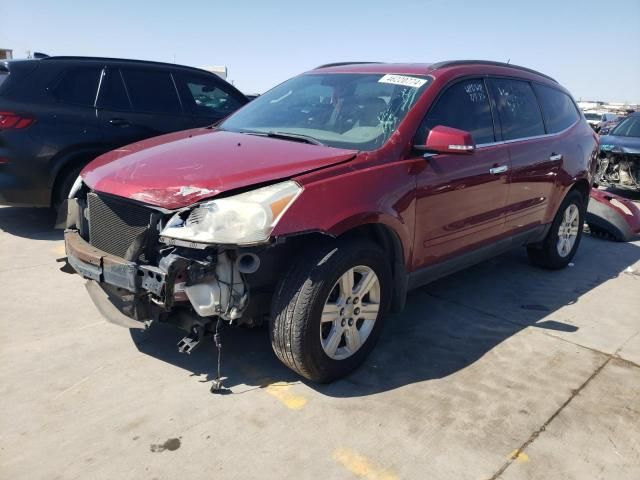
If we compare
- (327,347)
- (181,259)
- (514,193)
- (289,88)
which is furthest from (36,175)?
(514,193)

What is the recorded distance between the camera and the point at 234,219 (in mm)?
Result: 2537

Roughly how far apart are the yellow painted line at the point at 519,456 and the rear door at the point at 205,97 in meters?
5.08

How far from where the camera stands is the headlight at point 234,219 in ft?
8.25

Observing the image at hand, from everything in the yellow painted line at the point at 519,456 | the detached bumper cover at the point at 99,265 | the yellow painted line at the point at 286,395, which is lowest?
the yellow painted line at the point at 286,395

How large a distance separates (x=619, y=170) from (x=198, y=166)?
937cm

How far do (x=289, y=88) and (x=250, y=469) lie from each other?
2940 mm

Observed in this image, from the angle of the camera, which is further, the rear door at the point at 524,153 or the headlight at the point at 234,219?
the rear door at the point at 524,153

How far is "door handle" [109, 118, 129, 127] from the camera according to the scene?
5.71 meters

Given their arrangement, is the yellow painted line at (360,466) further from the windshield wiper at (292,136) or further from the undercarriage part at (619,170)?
the undercarriage part at (619,170)

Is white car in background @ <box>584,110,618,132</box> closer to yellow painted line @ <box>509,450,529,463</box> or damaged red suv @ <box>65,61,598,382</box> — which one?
damaged red suv @ <box>65,61,598,382</box>

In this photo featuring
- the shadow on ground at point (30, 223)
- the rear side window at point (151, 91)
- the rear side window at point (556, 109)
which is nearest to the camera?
the rear side window at point (556, 109)

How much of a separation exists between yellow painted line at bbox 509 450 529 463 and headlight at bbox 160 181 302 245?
5.08 feet

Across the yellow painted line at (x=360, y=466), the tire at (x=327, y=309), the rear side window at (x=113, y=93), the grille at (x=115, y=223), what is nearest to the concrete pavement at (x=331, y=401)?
the yellow painted line at (x=360, y=466)

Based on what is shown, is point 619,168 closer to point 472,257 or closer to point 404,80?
point 472,257
